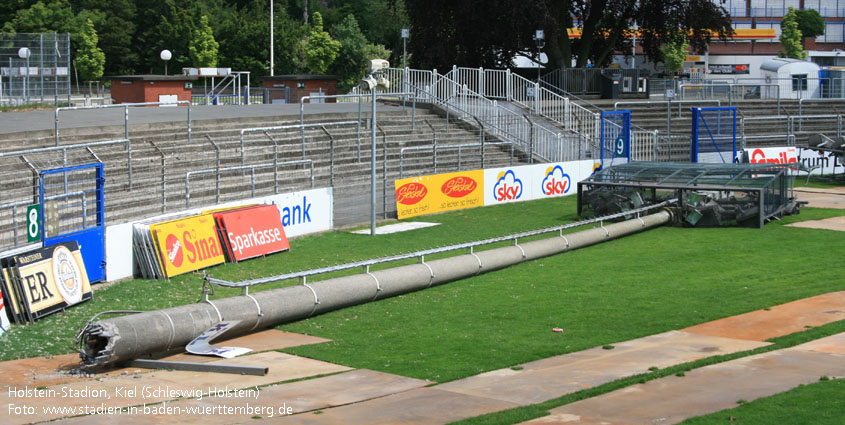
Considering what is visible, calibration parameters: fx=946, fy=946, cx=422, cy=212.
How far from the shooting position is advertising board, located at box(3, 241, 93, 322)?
15.3 metres

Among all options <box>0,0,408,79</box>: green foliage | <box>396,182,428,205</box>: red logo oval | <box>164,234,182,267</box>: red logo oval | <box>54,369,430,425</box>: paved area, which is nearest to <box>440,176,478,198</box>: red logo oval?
<box>396,182,428,205</box>: red logo oval

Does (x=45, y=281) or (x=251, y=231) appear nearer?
(x=45, y=281)

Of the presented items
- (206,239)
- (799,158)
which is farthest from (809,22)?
(206,239)

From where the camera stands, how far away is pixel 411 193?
2844 cm

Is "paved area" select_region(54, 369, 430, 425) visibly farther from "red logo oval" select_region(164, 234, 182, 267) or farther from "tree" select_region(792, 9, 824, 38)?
"tree" select_region(792, 9, 824, 38)

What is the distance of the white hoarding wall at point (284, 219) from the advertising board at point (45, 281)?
185cm

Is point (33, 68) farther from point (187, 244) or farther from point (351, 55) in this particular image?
point (351, 55)

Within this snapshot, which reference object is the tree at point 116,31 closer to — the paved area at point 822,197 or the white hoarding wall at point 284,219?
the white hoarding wall at point 284,219

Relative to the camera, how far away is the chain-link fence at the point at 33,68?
110 feet

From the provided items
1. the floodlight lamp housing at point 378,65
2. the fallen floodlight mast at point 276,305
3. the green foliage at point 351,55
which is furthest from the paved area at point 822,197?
the green foliage at point 351,55

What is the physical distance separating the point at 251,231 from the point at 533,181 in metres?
13.1

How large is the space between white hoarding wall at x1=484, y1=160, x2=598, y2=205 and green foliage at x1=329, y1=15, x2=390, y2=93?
154 ft

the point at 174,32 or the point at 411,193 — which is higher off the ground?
the point at 174,32

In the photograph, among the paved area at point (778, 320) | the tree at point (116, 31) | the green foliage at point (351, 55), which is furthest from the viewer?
the green foliage at point (351, 55)
